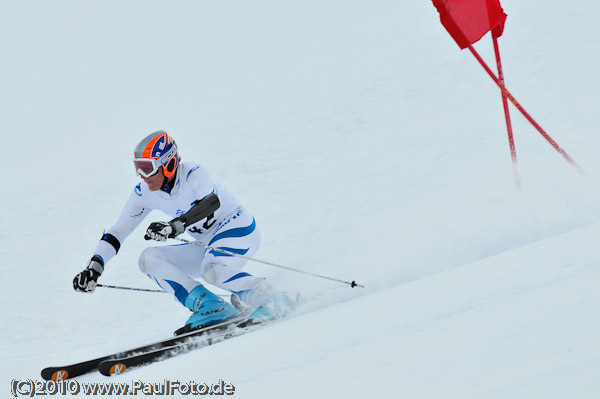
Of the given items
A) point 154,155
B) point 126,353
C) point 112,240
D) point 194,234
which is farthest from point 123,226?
point 126,353

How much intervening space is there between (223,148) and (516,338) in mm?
10764

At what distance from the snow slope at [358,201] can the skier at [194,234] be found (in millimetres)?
568

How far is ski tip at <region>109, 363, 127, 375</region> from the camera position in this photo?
481 centimetres

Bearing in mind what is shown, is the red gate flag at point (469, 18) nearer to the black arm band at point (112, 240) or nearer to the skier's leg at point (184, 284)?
the skier's leg at point (184, 284)

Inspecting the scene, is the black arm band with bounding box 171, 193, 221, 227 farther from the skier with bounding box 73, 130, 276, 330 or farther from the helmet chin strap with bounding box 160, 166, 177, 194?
the helmet chin strap with bounding box 160, 166, 177, 194

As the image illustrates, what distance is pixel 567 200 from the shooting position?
5984 mm

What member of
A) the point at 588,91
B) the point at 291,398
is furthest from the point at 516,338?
the point at 588,91

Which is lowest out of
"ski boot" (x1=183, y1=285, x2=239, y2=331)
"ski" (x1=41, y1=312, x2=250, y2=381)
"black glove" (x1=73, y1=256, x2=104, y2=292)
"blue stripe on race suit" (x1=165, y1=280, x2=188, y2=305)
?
"ski" (x1=41, y1=312, x2=250, y2=381)

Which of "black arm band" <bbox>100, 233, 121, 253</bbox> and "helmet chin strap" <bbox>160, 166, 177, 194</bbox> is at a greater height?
"helmet chin strap" <bbox>160, 166, 177, 194</bbox>

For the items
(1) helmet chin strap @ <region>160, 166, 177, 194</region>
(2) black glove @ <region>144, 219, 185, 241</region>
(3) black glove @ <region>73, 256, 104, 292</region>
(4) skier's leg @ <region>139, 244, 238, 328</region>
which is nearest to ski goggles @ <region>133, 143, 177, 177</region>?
(1) helmet chin strap @ <region>160, 166, 177, 194</region>

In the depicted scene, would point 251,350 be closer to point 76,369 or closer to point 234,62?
point 76,369

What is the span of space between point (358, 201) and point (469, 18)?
10.5 feet

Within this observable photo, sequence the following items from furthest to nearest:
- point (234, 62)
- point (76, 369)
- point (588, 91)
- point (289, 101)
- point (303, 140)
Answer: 1. point (234, 62)
2. point (289, 101)
3. point (303, 140)
4. point (588, 91)
5. point (76, 369)

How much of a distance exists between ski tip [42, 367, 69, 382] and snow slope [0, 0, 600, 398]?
0.60 m
